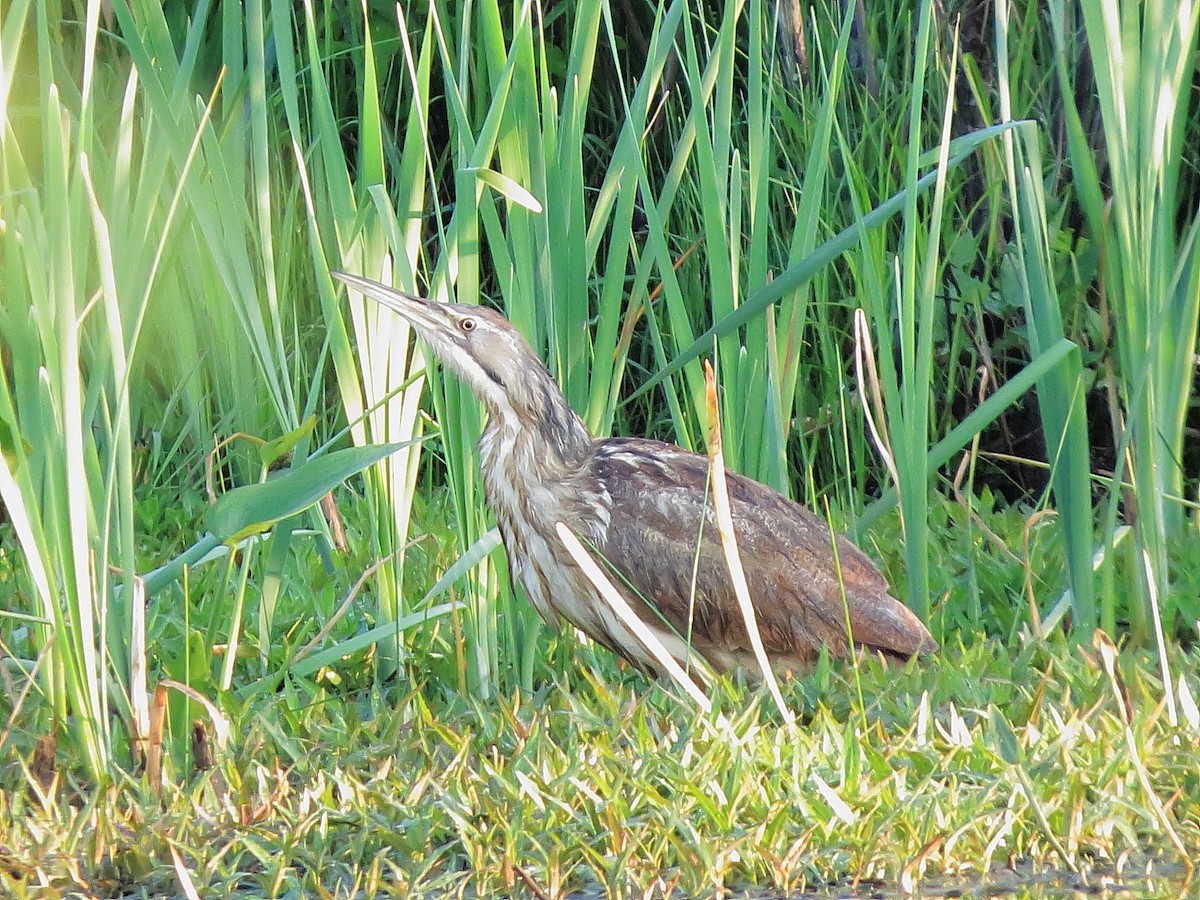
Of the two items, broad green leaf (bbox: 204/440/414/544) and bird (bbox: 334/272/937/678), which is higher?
broad green leaf (bbox: 204/440/414/544)

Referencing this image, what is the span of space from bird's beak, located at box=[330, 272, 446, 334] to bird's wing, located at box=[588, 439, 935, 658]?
59cm

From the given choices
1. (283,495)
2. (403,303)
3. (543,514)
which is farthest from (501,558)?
(283,495)

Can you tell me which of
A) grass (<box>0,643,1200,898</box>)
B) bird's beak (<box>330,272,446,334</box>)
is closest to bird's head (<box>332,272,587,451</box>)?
bird's beak (<box>330,272,446,334</box>)

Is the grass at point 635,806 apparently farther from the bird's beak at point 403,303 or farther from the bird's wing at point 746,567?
the bird's beak at point 403,303

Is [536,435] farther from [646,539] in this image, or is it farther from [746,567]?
[746,567]

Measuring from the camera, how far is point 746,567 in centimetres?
352

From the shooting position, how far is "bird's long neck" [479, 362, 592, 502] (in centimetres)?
364

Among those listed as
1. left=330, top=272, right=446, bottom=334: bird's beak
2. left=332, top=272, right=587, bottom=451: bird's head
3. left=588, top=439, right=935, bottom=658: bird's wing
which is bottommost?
left=588, top=439, right=935, bottom=658: bird's wing

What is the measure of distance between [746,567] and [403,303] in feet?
3.15

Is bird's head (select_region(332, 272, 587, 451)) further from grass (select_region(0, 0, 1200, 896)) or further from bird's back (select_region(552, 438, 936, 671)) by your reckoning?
bird's back (select_region(552, 438, 936, 671))

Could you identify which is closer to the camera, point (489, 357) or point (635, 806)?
point (635, 806)

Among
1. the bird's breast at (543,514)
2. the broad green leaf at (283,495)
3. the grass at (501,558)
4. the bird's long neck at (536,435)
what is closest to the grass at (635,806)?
the grass at (501,558)

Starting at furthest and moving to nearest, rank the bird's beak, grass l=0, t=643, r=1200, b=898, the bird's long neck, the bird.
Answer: the bird's long neck < the bird < the bird's beak < grass l=0, t=643, r=1200, b=898

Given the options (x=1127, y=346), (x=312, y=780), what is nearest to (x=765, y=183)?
(x=1127, y=346)
